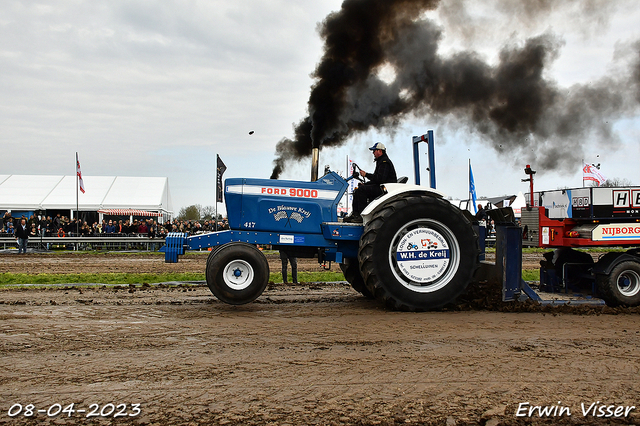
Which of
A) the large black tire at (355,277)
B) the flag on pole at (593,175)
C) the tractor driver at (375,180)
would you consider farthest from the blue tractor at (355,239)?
the flag on pole at (593,175)

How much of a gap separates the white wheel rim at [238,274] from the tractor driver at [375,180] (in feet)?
5.09

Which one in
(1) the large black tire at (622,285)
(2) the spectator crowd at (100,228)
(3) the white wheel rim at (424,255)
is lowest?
(1) the large black tire at (622,285)

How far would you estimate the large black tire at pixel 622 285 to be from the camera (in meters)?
6.99

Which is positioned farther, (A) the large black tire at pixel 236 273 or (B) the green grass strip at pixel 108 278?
(B) the green grass strip at pixel 108 278

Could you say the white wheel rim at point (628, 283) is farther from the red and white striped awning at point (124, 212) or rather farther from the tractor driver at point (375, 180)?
the red and white striped awning at point (124, 212)

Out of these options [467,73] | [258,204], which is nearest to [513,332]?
[258,204]

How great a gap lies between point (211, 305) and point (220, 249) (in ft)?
3.50

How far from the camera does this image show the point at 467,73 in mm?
8781

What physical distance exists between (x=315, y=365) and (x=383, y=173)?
327 cm

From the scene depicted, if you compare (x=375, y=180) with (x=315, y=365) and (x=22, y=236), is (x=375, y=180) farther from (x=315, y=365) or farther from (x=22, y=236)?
(x=22, y=236)

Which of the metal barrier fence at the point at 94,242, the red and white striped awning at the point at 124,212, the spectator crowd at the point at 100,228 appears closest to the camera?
the metal barrier fence at the point at 94,242

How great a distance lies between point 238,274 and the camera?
6.21 m

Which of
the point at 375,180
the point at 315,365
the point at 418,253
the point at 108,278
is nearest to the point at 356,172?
the point at 375,180

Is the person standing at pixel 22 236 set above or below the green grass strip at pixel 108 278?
above
